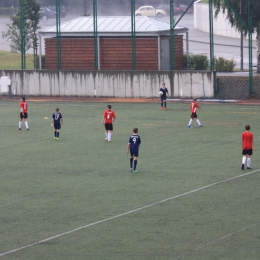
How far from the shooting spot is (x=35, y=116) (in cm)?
3778

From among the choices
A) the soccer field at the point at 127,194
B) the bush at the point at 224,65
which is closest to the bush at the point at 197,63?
the bush at the point at 224,65

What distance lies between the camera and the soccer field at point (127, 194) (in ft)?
49.2

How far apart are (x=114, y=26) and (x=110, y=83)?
5253mm

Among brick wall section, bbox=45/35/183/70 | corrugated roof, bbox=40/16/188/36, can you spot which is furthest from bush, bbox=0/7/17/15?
brick wall section, bbox=45/35/183/70

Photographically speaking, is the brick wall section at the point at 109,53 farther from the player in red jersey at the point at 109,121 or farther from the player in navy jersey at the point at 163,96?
the player in red jersey at the point at 109,121

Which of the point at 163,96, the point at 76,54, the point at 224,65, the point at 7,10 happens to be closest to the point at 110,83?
the point at 76,54

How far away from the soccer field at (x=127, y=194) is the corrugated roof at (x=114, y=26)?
1503cm

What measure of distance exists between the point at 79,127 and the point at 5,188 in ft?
41.0

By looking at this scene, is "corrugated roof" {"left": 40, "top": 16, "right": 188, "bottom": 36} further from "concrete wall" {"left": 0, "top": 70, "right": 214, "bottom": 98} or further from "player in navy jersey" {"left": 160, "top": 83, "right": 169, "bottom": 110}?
"player in navy jersey" {"left": 160, "top": 83, "right": 169, "bottom": 110}

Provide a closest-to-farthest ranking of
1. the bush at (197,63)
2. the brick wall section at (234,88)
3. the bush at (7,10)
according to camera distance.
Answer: the brick wall section at (234,88), the bush at (197,63), the bush at (7,10)

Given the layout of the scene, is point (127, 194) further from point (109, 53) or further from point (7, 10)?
point (7, 10)

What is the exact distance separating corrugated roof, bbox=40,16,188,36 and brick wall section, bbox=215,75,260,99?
6.33 m

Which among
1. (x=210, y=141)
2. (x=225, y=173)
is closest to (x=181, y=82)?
(x=210, y=141)

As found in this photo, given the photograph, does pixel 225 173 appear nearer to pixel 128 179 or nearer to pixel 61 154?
pixel 128 179
